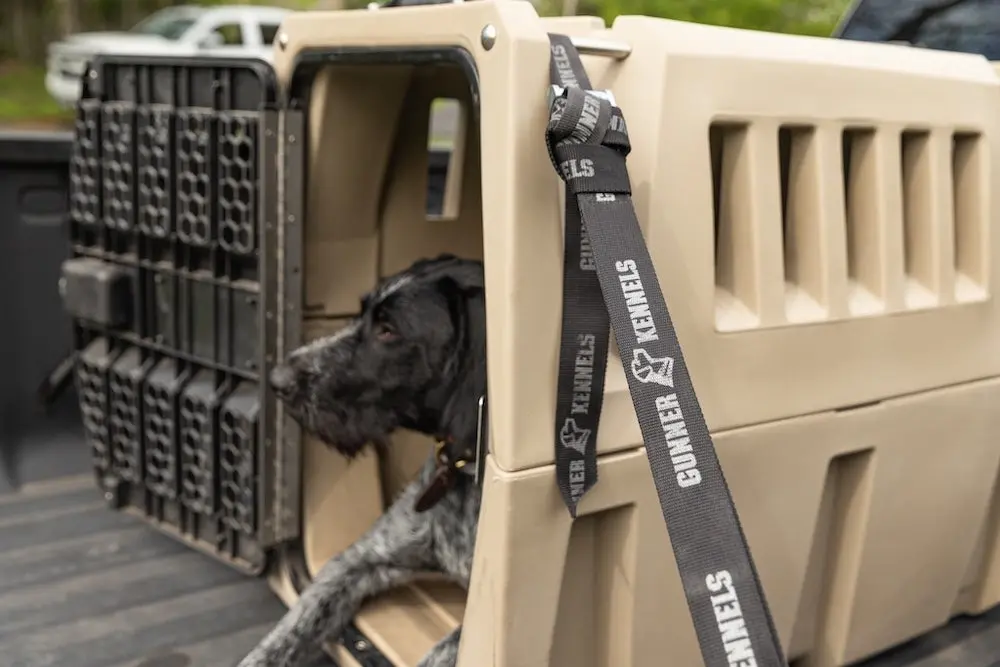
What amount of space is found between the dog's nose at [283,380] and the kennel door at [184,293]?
0.16ft

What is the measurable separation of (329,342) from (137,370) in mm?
498

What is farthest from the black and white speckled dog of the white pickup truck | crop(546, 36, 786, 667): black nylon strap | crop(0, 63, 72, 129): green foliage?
the white pickup truck

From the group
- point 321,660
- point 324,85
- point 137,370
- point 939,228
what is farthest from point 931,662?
point 137,370

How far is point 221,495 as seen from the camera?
179 centimetres

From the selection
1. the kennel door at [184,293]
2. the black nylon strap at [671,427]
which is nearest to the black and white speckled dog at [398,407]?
the kennel door at [184,293]

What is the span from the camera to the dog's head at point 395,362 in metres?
1.60

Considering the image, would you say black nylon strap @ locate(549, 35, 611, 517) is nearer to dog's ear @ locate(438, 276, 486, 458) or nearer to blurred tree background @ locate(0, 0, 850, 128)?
dog's ear @ locate(438, 276, 486, 458)

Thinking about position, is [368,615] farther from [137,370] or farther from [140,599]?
[137,370]

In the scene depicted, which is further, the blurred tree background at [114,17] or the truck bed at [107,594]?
the blurred tree background at [114,17]

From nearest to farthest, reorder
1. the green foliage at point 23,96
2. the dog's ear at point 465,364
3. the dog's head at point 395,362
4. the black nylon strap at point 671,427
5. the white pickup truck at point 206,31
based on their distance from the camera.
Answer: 1. the black nylon strap at point 671,427
2. the dog's ear at point 465,364
3. the dog's head at point 395,362
4. the green foliage at point 23,96
5. the white pickup truck at point 206,31

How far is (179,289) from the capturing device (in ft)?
5.90

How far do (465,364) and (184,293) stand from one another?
64 cm

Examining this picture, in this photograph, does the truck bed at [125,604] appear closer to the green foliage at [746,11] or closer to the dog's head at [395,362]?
the dog's head at [395,362]

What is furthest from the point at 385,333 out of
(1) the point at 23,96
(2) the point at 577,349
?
(1) the point at 23,96
